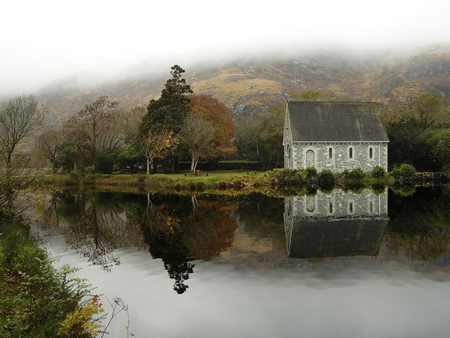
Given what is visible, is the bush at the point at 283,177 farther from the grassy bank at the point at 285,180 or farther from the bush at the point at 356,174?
the bush at the point at 356,174

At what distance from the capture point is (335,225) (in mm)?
18578

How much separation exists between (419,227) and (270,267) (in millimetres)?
9209

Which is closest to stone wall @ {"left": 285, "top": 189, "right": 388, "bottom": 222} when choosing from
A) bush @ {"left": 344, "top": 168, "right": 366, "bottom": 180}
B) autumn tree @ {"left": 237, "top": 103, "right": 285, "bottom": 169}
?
bush @ {"left": 344, "top": 168, "right": 366, "bottom": 180}

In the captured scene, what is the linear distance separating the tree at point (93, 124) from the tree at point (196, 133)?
10.1 m

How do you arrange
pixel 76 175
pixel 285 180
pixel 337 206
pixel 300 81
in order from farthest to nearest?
pixel 300 81 → pixel 76 175 → pixel 285 180 → pixel 337 206

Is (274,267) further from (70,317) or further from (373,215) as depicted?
(373,215)

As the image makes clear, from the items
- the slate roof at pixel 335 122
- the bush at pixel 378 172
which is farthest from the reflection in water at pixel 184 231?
the bush at pixel 378 172

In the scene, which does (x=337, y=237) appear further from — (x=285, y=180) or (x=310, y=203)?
(x=285, y=180)

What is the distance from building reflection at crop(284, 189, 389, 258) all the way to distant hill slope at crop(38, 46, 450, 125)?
88880mm

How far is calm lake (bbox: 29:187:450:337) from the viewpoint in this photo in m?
8.69

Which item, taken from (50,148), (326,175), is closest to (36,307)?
(326,175)

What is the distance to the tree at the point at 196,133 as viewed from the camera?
47188 mm

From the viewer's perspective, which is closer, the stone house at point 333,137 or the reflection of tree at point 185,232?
the reflection of tree at point 185,232

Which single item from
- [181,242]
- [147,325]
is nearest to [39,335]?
[147,325]
